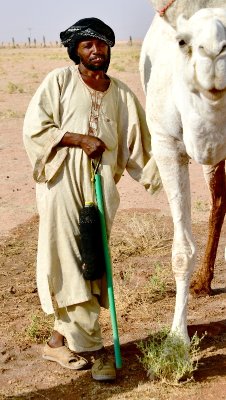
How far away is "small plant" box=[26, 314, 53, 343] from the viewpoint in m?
4.89

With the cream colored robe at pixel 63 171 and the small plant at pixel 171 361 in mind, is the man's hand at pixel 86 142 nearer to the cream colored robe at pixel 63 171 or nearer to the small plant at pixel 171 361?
the cream colored robe at pixel 63 171

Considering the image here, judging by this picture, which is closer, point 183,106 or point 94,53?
point 183,106

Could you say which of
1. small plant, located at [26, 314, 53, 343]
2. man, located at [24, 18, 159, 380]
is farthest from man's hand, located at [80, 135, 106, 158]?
small plant, located at [26, 314, 53, 343]

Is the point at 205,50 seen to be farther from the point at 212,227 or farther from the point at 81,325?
the point at 212,227

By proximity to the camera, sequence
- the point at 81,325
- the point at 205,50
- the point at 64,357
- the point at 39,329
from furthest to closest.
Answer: the point at 39,329 < the point at 64,357 < the point at 81,325 < the point at 205,50

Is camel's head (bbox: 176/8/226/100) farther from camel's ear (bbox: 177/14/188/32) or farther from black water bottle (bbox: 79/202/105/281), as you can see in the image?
black water bottle (bbox: 79/202/105/281)

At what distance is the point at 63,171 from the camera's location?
417cm

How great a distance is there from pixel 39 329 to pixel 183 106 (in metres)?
2.15

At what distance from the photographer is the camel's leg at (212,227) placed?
5715 mm

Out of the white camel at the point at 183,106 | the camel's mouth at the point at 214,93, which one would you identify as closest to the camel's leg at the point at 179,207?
the white camel at the point at 183,106

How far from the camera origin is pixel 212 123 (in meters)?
3.37

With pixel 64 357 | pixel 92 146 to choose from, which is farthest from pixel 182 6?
pixel 64 357

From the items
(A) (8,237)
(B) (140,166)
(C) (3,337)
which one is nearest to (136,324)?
(C) (3,337)

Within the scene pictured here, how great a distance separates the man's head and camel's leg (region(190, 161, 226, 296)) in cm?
189
